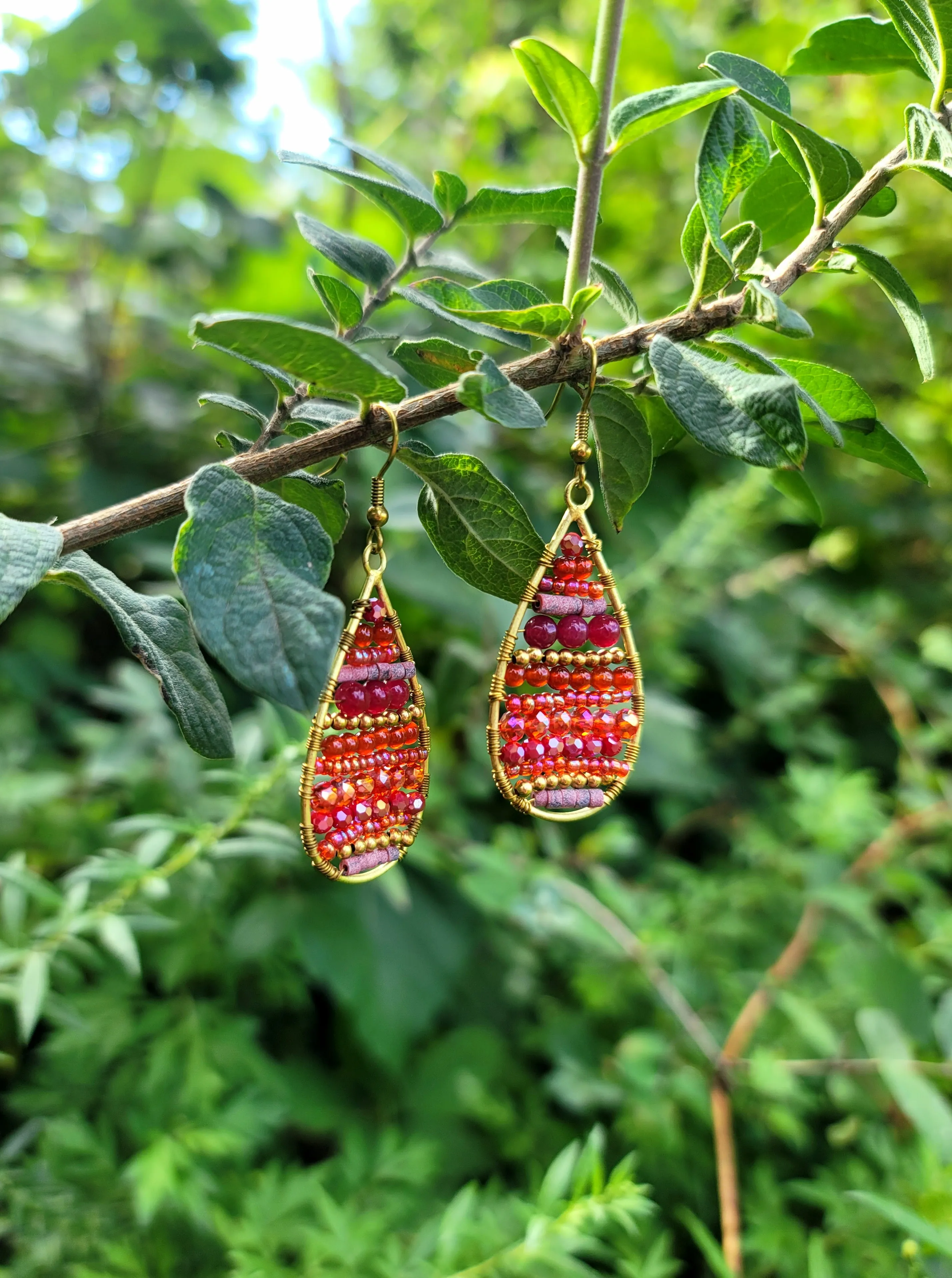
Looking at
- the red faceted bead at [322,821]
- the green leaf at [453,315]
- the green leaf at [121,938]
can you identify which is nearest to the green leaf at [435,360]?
the green leaf at [453,315]

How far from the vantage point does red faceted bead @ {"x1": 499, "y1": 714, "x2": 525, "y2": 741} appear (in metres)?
0.49

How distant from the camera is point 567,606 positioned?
0.50m

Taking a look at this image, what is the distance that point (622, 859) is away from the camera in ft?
4.21

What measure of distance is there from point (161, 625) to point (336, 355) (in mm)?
153

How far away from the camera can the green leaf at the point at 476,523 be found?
426 millimetres

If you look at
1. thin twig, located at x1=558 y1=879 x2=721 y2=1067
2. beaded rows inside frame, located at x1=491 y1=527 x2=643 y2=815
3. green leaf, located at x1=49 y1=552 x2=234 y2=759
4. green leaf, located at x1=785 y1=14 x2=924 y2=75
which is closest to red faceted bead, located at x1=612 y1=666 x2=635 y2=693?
beaded rows inside frame, located at x1=491 y1=527 x2=643 y2=815

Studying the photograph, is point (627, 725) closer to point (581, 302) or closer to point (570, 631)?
point (570, 631)

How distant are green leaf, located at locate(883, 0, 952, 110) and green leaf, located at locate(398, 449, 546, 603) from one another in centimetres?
26

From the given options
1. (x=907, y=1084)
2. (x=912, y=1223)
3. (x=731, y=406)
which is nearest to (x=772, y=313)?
(x=731, y=406)

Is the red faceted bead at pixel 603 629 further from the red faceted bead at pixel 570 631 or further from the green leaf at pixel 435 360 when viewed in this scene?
the green leaf at pixel 435 360

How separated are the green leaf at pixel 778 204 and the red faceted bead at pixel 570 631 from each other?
0.22 m

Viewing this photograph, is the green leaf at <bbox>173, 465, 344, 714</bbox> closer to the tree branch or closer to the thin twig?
the tree branch

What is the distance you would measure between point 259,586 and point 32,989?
0.38m

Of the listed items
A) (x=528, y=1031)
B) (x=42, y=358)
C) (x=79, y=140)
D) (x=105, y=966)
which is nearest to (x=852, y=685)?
(x=528, y=1031)
